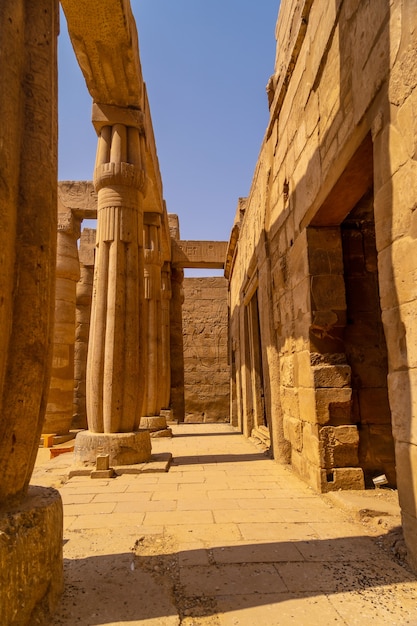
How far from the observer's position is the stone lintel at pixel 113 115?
5.65 metres

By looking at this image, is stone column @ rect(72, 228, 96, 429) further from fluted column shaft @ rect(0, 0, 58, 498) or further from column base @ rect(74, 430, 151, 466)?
fluted column shaft @ rect(0, 0, 58, 498)

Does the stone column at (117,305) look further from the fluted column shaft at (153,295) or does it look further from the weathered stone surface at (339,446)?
the fluted column shaft at (153,295)

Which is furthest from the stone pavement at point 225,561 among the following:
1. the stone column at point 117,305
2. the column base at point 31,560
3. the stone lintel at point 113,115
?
the stone lintel at point 113,115

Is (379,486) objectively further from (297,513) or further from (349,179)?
(349,179)

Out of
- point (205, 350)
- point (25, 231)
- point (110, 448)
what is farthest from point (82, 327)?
point (25, 231)

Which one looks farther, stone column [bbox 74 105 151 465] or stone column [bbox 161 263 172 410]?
stone column [bbox 161 263 172 410]

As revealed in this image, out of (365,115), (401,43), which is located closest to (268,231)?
(365,115)

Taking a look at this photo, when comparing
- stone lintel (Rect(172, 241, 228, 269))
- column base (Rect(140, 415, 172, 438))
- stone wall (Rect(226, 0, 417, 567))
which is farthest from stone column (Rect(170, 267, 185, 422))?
stone wall (Rect(226, 0, 417, 567))

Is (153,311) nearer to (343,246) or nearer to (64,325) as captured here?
(64,325)

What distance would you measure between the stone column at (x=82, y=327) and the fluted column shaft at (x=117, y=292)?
7.32 m

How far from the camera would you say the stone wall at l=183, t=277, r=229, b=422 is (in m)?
16.1

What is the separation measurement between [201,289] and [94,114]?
11649 mm

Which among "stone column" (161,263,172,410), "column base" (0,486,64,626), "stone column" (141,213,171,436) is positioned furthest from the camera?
"stone column" (161,263,172,410)

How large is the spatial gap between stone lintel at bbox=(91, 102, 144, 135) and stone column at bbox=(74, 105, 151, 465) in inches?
0.5
